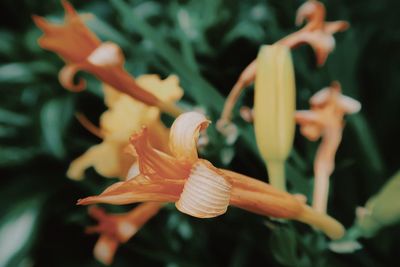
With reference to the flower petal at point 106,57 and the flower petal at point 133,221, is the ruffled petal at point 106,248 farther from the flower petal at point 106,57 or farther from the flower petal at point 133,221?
the flower petal at point 106,57

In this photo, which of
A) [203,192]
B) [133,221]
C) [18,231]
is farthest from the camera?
[18,231]

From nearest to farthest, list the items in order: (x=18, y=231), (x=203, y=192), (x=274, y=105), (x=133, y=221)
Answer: (x=203, y=192) < (x=274, y=105) < (x=133, y=221) < (x=18, y=231)

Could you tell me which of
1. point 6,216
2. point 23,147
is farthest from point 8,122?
point 6,216

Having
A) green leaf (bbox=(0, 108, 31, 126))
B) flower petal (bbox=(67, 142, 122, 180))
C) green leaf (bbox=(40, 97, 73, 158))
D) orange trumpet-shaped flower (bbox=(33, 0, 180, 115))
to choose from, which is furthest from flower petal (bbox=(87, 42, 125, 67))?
green leaf (bbox=(0, 108, 31, 126))

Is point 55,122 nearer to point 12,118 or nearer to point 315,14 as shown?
point 12,118

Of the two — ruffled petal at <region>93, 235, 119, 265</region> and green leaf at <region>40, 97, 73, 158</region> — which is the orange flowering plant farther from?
green leaf at <region>40, 97, 73, 158</region>

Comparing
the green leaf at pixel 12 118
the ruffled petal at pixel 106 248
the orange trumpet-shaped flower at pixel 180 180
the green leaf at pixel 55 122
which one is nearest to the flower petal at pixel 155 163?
the orange trumpet-shaped flower at pixel 180 180

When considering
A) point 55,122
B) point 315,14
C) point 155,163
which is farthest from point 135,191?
point 55,122
